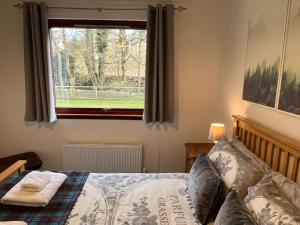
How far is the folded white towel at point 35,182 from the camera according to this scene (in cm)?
169

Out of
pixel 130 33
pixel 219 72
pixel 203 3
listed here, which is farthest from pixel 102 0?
pixel 219 72

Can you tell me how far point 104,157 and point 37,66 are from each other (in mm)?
1331

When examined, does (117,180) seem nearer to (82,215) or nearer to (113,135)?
(82,215)

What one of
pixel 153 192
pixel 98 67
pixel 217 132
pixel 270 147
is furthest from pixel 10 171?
pixel 270 147

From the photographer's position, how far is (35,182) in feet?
5.65

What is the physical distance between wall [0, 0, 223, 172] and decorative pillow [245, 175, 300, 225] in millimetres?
1737

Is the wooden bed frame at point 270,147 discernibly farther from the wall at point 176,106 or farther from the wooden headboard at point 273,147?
the wall at point 176,106

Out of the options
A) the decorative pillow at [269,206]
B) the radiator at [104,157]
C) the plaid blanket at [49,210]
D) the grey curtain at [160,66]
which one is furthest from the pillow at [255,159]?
the radiator at [104,157]

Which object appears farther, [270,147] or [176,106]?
[176,106]

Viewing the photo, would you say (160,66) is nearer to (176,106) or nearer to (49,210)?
(176,106)

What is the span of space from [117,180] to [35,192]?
0.63 meters

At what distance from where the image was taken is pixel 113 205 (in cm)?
168

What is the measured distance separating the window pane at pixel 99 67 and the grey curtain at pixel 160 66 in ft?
0.81

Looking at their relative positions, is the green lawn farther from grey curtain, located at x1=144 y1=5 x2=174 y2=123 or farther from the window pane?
grey curtain, located at x1=144 y1=5 x2=174 y2=123
